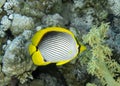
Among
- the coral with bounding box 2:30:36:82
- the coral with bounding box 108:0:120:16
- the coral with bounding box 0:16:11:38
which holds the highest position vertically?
the coral with bounding box 108:0:120:16

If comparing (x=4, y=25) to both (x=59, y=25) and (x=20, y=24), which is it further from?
(x=59, y=25)

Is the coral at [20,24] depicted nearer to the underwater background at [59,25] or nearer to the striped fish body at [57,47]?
the underwater background at [59,25]

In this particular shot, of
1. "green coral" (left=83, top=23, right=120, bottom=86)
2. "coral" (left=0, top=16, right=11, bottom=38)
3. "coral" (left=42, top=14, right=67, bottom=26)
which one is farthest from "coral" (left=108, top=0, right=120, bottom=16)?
"coral" (left=0, top=16, right=11, bottom=38)

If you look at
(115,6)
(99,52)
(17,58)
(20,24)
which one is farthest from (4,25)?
(115,6)

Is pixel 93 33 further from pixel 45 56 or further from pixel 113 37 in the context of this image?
pixel 113 37

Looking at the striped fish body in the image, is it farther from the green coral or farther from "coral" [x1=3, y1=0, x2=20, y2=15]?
"coral" [x1=3, y1=0, x2=20, y2=15]

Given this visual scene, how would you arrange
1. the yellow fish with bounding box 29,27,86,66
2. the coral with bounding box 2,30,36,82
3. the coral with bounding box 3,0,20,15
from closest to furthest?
the yellow fish with bounding box 29,27,86,66 < the coral with bounding box 2,30,36,82 < the coral with bounding box 3,0,20,15

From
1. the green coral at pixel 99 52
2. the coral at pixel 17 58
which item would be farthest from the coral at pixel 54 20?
the green coral at pixel 99 52
